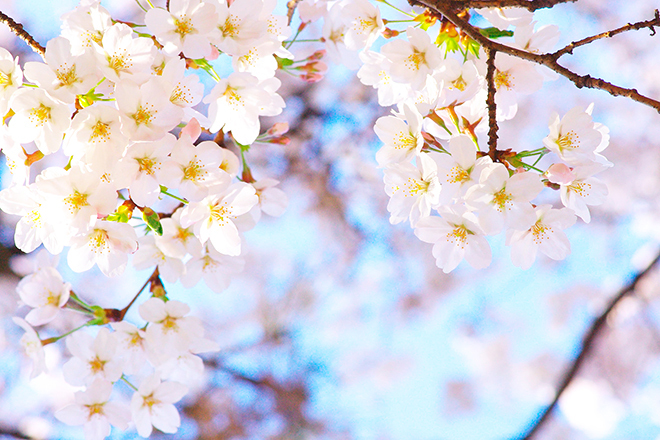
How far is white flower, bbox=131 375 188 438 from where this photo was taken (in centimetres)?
97

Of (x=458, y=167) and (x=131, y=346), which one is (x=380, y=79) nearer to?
(x=458, y=167)

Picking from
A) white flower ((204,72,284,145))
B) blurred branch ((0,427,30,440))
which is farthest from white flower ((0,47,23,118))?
blurred branch ((0,427,30,440))

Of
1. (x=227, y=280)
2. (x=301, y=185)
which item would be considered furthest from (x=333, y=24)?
(x=301, y=185)

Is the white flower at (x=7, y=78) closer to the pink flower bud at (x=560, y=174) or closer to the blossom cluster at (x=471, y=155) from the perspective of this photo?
the blossom cluster at (x=471, y=155)

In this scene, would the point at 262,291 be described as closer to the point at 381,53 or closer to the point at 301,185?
the point at 301,185

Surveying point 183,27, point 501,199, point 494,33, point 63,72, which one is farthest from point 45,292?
point 494,33

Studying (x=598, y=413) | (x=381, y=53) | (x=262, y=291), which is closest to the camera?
(x=381, y=53)

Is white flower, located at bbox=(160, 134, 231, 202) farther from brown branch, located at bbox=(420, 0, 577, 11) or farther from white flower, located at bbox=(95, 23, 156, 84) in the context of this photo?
brown branch, located at bbox=(420, 0, 577, 11)

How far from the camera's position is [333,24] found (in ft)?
3.32

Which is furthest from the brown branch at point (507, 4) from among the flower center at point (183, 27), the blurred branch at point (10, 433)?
the blurred branch at point (10, 433)

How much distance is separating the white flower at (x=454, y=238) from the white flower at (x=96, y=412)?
668 millimetres

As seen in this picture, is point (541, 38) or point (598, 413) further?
point (598, 413)

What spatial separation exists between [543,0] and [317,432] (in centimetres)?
440

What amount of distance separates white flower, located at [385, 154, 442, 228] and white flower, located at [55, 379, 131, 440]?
2.14 ft
